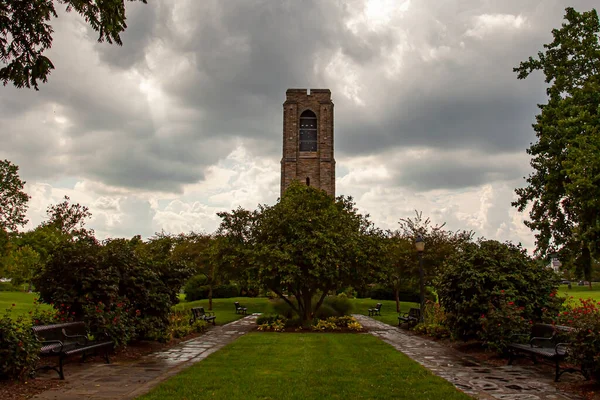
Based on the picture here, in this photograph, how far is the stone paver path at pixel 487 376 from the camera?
7352mm

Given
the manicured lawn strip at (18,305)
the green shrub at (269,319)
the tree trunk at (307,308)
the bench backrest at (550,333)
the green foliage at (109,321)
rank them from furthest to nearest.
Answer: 1. the manicured lawn strip at (18,305)
2. the green shrub at (269,319)
3. the tree trunk at (307,308)
4. the green foliage at (109,321)
5. the bench backrest at (550,333)

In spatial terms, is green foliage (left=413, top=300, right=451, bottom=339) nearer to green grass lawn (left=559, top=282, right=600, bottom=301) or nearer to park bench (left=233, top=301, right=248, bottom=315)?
green grass lawn (left=559, top=282, right=600, bottom=301)

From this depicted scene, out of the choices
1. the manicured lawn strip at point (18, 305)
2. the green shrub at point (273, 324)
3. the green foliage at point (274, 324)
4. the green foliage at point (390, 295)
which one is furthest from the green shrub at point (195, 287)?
the green foliage at point (274, 324)

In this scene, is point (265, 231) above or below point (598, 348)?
above

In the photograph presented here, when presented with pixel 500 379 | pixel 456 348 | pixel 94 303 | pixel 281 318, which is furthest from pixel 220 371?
pixel 281 318

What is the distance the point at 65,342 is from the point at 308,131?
39.9m

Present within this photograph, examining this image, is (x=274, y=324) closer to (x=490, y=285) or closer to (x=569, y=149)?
(x=490, y=285)

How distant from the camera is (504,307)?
10953 mm

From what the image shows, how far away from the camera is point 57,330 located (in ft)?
31.0

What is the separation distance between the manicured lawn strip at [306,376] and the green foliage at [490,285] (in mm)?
2028

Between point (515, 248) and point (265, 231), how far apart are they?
8.75 metres

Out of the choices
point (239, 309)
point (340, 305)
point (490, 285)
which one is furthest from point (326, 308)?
point (490, 285)

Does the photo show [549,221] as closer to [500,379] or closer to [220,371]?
[500,379]

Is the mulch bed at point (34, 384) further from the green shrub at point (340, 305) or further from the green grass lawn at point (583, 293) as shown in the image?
the green grass lawn at point (583, 293)
